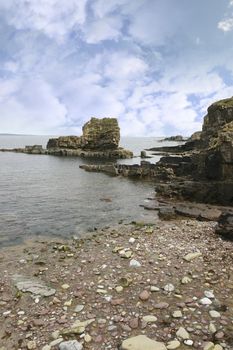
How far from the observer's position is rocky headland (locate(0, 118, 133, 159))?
120 metres

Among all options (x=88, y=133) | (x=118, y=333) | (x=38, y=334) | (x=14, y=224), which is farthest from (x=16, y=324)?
(x=88, y=133)

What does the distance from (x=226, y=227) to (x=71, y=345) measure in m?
13.8

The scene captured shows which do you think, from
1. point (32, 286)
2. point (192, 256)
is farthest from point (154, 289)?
point (32, 286)

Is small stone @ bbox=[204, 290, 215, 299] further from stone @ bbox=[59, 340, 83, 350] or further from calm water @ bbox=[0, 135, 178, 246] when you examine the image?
calm water @ bbox=[0, 135, 178, 246]

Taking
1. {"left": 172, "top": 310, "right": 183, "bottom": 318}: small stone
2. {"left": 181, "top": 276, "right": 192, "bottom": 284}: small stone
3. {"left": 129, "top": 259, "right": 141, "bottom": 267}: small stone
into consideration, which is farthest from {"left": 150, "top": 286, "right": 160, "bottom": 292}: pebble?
{"left": 129, "top": 259, "right": 141, "bottom": 267}: small stone

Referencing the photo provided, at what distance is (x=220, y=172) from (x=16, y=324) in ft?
105

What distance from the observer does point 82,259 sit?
17047 millimetres

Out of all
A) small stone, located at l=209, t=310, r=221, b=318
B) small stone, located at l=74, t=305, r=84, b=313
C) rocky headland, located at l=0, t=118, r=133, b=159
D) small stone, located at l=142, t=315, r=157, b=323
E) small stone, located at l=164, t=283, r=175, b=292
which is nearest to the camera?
small stone, located at l=142, t=315, r=157, b=323

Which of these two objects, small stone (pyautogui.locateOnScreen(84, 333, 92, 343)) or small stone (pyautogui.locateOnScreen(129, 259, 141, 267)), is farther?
small stone (pyautogui.locateOnScreen(129, 259, 141, 267))

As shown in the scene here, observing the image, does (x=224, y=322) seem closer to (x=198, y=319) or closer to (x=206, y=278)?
(x=198, y=319)

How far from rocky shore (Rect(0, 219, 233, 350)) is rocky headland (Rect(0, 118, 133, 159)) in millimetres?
96820

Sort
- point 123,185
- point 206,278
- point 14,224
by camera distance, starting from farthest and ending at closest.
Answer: point 123,185 < point 14,224 < point 206,278

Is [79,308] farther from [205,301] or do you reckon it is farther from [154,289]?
[205,301]

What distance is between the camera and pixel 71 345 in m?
9.55
